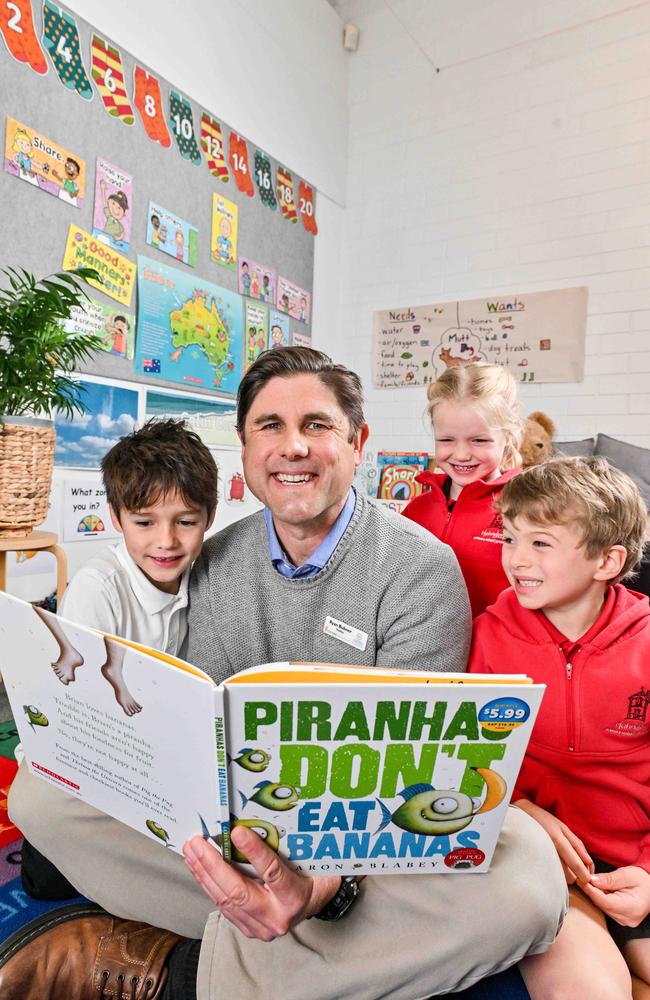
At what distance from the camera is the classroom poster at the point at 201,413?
2854 mm

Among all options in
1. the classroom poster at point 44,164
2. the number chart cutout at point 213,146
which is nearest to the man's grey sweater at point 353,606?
the classroom poster at point 44,164

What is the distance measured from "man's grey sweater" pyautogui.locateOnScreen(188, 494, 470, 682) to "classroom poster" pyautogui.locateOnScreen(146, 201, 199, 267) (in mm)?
1994

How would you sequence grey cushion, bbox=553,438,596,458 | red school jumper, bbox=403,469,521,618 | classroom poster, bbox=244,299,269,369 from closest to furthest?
red school jumper, bbox=403,469,521,618
grey cushion, bbox=553,438,596,458
classroom poster, bbox=244,299,269,369

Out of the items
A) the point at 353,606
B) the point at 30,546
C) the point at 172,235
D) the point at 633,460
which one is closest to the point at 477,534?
the point at 353,606

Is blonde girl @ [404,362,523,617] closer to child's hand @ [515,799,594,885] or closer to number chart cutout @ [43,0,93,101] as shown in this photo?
child's hand @ [515,799,594,885]

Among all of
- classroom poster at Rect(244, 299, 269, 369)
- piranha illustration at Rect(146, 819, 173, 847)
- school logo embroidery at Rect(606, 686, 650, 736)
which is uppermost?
classroom poster at Rect(244, 299, 269, 369)

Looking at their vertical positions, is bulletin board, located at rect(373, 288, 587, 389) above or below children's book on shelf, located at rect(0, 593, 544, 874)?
above

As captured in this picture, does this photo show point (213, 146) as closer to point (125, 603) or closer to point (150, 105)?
point (150, 105)

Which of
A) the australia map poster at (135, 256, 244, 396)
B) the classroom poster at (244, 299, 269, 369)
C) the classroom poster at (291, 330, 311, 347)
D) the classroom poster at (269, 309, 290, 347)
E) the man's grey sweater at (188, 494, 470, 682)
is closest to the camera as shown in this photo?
the man's grey sweater at (188, 494, 470, 682)

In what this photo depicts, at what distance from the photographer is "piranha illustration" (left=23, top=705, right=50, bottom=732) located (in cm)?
89

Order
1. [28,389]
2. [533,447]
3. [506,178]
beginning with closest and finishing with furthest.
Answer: [28,389], [533,447], [506,178]

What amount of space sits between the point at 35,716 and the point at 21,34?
2220mm

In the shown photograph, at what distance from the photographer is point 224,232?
316 cm

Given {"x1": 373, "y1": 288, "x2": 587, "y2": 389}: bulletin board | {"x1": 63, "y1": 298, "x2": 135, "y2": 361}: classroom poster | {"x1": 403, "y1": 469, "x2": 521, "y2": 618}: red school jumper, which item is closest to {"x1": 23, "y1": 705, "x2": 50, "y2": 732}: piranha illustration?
{"x1": 403, "y1": 469, "x2": 521, "y2": 618}: red school jumper
